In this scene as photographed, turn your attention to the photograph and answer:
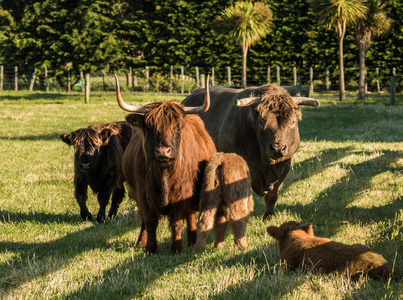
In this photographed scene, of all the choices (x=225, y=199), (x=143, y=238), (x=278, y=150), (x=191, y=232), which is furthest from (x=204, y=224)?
(x=278, y=150)

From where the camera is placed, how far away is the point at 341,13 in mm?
31438

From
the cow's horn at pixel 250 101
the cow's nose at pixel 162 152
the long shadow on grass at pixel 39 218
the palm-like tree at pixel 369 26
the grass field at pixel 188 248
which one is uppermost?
the palm-like tree at pixel 369 26

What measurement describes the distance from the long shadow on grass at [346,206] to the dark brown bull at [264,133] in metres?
0.59

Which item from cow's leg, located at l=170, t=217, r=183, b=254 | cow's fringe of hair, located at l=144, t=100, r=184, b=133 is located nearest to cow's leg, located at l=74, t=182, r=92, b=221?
cow's leg, located at l=170, t=217, r=183, b=254

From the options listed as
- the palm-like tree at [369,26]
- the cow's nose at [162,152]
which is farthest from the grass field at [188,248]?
the palm-like tree at [369,26]

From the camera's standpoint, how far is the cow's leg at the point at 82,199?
7.04 metres

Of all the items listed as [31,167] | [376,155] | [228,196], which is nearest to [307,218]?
[228,196]

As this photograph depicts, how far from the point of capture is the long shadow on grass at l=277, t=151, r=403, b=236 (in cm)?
653

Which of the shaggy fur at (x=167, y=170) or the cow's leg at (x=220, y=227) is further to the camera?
the cow's leg at (x=220, y=227)

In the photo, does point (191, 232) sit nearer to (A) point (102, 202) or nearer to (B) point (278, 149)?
(B) point (278, 149)

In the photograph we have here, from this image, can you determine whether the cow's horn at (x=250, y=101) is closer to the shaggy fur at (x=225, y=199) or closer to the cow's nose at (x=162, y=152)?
the shaggy fur at (x=225, y=199)

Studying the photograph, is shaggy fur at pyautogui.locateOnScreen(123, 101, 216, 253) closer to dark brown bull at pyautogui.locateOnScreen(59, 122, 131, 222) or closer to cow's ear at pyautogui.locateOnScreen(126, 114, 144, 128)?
cow's ear at pyautogui.locateOnScreen(126, 114, 144, 128)

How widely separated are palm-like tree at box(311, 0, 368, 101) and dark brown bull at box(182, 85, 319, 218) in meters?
24.7

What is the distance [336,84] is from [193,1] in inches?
498
